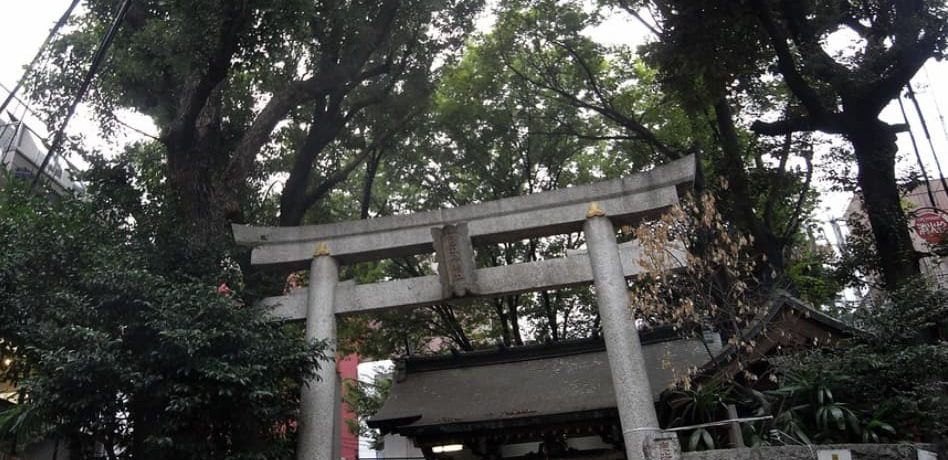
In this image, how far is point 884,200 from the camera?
8375mm

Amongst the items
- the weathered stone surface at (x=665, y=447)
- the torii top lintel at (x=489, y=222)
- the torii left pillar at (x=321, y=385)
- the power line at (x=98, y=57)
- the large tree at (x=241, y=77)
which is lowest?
the weathered stone surface at (x=665, y=447)

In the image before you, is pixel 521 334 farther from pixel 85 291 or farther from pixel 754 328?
pixel 85 291

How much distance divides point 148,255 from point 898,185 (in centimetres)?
1039

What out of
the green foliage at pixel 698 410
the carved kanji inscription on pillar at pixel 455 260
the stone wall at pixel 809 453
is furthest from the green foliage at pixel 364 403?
the stone wall at pixel 809 453

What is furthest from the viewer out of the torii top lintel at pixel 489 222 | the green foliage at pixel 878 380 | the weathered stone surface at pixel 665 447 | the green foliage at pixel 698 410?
the torii top lintel at pixel 489 222

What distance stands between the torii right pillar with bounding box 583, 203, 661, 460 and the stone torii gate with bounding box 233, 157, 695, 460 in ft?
0.04

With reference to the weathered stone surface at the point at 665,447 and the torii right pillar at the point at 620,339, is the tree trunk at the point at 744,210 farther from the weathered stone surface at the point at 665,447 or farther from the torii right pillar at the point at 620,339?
the weathered stone surface at the point at 665,447

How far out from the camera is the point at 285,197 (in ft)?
38.0

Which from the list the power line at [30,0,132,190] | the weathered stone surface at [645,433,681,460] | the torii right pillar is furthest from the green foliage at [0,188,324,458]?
the weathered stone surface at [645,433,681,460]

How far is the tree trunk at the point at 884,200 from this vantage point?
8078 mm

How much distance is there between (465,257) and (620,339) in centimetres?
231

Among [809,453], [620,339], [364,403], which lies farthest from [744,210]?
[364,403]

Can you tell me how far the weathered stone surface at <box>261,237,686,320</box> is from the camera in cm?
872

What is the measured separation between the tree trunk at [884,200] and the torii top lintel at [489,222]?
2367mm
